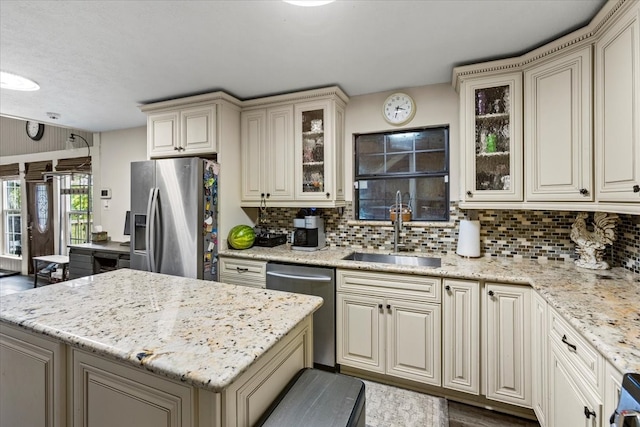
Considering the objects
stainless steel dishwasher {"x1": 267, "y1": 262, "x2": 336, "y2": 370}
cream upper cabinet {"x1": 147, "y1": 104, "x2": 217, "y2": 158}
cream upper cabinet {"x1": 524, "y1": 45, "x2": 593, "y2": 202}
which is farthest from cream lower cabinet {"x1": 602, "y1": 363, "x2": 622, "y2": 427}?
cream upper cabinet {"x1": 147, "y1": 104, "x2": 217, "y2": 158}

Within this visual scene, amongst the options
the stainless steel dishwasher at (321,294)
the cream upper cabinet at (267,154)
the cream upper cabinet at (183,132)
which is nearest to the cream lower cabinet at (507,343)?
the stainless steel dishwasher at (321,294)

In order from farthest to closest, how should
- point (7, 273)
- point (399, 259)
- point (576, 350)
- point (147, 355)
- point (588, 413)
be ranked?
point (7, 273)
point (399, 259)
point (576, 350)
point (588, 413)
point (147, 355)

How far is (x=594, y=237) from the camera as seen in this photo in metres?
1.93

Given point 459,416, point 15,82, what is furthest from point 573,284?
point 15,82

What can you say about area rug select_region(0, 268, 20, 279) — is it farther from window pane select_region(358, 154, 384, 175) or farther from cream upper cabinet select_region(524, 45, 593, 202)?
cream upper cabinet select_region(524, 45, 593, 202)

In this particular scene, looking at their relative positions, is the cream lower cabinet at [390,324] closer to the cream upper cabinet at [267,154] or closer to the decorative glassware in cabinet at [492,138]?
the decorative glassware in cabinet at [492,138]

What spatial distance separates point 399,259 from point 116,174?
4.03m

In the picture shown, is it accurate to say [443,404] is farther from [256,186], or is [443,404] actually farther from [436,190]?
[256,186]

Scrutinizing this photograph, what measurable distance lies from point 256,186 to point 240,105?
0.83m

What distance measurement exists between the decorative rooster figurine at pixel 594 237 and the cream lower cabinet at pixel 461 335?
0.77 m

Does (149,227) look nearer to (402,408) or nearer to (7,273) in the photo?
(402,408)

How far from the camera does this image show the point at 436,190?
2730mm

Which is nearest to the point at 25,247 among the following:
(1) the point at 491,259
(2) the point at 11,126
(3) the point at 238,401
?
(2) the point at 11,126

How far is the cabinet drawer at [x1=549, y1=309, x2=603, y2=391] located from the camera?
3.57 ft
